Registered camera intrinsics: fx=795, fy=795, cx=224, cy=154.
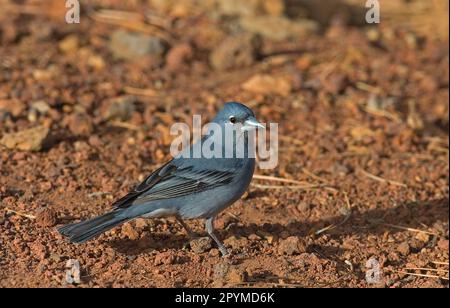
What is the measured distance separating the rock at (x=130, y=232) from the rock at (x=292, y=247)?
114 cm

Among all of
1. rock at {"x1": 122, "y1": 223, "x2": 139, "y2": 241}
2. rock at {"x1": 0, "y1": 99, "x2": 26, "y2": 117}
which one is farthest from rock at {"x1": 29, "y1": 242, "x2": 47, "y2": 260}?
rock at {"x1": 0, "y1": 99, "x2": 26, "y2": 117}

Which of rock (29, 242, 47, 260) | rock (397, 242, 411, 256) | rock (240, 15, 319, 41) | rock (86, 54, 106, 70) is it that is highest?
rock (240, 15, 319, 41)

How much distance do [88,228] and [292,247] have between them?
1608 mm

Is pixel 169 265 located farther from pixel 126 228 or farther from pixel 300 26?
pixel 300 26

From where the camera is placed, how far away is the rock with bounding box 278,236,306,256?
20.4 feet

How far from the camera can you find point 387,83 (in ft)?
32.5

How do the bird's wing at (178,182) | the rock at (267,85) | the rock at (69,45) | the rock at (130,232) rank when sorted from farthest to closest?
→ the rock at (69,45) → the rock at (267,85) → the rock at (130,232) → the bird's wing at (178,182)

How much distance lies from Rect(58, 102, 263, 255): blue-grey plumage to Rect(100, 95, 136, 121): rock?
2.22 m

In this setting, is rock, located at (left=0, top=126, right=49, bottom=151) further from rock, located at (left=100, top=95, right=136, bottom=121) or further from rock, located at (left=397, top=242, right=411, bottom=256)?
rock, located at (left=397, top=242, right=411, bottom=256)

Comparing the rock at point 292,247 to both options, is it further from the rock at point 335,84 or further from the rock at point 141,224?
the rock at point 335,84

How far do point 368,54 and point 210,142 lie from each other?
15.2 feet

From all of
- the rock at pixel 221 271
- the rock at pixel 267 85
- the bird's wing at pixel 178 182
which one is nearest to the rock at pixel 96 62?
the rock at pixel 267 85

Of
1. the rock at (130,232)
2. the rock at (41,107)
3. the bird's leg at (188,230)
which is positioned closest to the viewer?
the rock at (130,232)

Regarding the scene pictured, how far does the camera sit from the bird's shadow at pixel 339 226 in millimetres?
6234
